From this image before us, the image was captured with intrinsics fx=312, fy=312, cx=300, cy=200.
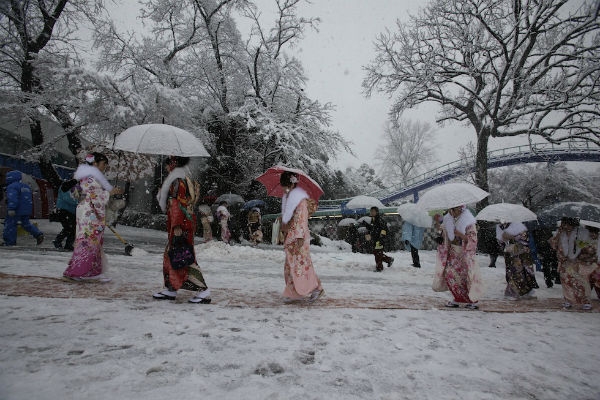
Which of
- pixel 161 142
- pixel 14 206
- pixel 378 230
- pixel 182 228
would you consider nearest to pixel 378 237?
pixel 378 230

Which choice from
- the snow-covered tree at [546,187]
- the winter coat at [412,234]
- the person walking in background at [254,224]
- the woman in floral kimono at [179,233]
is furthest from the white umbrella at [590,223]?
the snow-covered tree at [546,187]

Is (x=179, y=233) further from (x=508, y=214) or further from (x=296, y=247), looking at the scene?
(x=508, y=214)

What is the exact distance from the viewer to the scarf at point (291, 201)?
4.30m

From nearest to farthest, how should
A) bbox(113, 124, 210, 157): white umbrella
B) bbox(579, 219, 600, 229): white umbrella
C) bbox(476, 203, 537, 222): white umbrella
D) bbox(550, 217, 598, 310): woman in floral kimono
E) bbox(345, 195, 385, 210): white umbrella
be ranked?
bbox(113, 124, 210, 157): white umbrella < bbox(579, 219, 600, 229): white umbrella < bbox(550, 217, 598, 310): woman in floral kimono < bbox(476, 203, 537, 222): white umbrella < bbox(345, 195, 385, 210): white umbrella

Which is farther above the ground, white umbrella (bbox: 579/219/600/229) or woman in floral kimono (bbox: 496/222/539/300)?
white umbrella (bbox: 579/219/600/229)

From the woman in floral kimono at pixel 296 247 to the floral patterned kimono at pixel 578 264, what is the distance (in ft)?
14.1

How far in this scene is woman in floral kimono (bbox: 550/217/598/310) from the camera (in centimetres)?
509

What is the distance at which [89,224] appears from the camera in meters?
4.43

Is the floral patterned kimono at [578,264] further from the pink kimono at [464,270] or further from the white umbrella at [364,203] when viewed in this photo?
the white umbrella at [364,203]

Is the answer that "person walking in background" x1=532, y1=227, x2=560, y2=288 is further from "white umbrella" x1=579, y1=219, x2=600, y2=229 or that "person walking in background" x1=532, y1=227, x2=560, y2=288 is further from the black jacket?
the black jacket

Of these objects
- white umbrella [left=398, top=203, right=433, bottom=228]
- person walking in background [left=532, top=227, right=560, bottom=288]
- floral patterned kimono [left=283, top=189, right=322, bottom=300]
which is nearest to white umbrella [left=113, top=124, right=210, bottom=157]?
floral patterned kimono [left=283, top=189, right=322, bottom=300]

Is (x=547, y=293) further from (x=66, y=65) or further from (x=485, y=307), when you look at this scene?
(x=66, y=65)

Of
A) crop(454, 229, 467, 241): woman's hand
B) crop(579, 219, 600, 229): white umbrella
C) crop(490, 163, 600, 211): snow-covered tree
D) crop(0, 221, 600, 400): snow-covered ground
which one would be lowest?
crop(0, 221, 600, 400): snow-covered ground

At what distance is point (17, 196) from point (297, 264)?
7414mm
